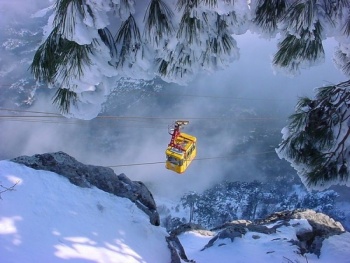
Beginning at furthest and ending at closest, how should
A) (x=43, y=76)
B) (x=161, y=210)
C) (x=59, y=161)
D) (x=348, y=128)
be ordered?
(x=161, y=210) < (x=59, y=161) < (x=348, y=128) < (x=43, y=76)

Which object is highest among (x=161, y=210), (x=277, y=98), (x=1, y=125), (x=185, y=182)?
(x=277, y=98)

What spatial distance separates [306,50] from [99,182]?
932 centimetres

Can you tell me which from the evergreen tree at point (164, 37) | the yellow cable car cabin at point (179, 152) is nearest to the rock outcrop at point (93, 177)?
the yellow cable car cabin at point (179, 152)

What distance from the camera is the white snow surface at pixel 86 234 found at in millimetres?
7078

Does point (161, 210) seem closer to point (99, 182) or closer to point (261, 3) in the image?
point (99, 182)

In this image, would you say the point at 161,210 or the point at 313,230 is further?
the point at 161,210

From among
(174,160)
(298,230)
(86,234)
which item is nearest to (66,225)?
(86,234)

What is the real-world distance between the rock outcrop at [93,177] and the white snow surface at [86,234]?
1.38 feet

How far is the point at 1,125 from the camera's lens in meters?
107

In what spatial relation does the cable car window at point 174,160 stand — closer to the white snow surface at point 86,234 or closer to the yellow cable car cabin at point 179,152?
the yellow cable car cabin at point 179,152

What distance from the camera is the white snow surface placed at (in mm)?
7078

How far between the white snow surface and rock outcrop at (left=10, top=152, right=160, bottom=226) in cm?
42

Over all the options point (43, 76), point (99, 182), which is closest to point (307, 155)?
point (43, 76)

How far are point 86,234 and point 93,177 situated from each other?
11.5 feet
